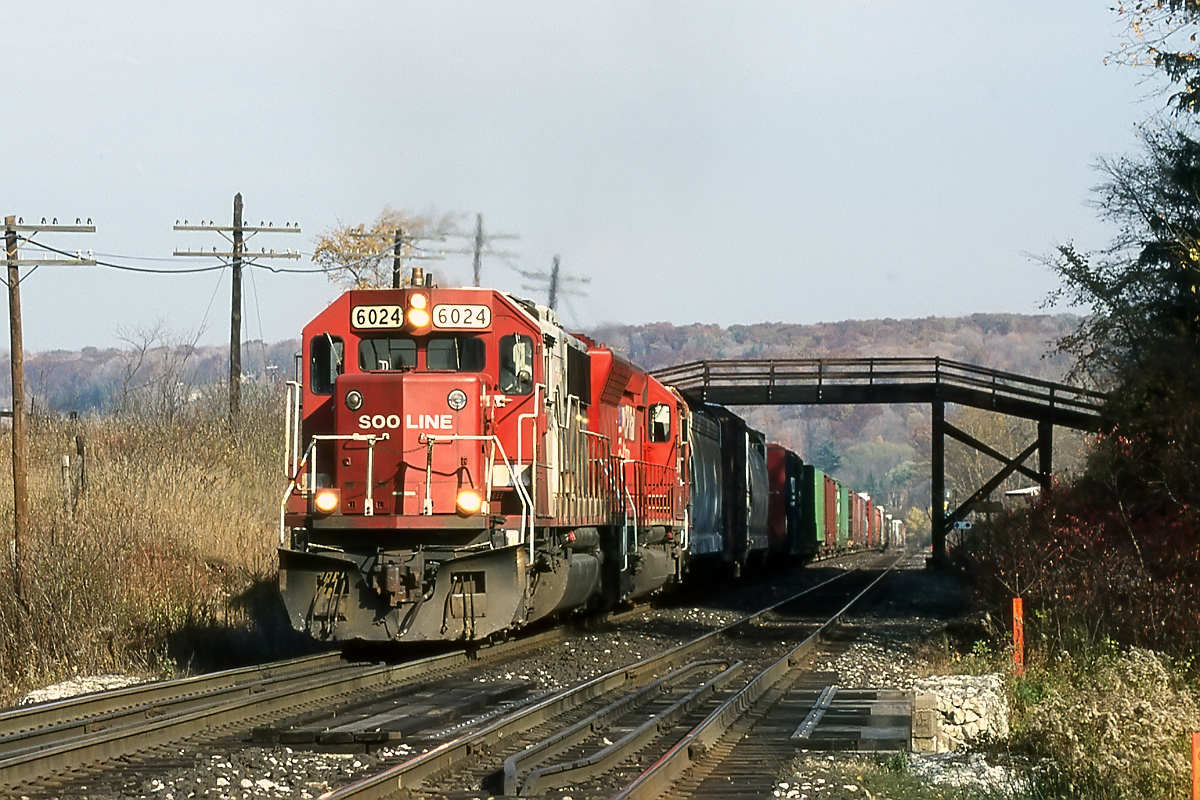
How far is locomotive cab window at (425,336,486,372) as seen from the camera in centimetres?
1327

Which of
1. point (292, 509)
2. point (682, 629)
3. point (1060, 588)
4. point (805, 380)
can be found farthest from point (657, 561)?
point (805, 380)

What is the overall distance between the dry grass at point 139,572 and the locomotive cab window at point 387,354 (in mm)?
3716

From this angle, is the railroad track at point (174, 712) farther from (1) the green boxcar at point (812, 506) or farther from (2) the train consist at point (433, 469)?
(1) the green boxcar at point (812, 506)

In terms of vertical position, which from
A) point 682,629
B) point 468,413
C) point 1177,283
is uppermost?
point 1177,283

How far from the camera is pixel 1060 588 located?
15234 millimetres

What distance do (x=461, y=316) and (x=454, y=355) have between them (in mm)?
398

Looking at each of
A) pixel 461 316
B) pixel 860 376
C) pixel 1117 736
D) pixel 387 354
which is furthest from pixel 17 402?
pixel 860 376

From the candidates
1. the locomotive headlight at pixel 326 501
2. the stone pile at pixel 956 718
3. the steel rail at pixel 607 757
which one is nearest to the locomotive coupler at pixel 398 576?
the locomotive headlight at pixel 326 501

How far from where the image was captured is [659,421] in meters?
20.1

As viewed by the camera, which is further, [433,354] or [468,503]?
[433,354]

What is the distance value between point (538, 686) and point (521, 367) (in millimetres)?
3281

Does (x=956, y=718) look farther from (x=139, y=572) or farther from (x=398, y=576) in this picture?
(x=139, y=572)

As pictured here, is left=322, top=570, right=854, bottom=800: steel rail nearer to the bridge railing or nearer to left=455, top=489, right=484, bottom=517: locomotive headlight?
left=455, top=489, right=484, bottom=517: locomotive headlight

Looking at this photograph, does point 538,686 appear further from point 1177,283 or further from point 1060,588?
point 1177,283
